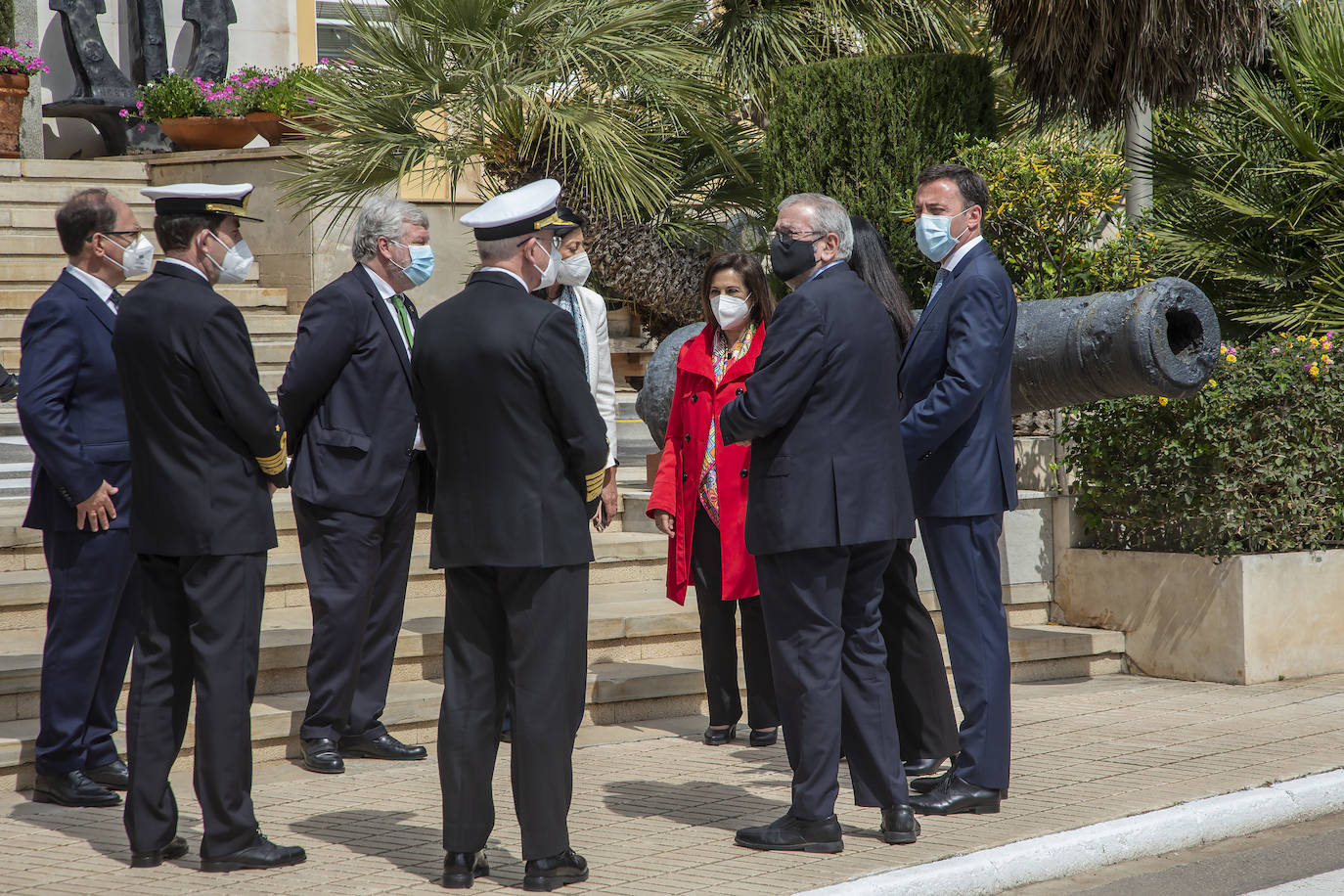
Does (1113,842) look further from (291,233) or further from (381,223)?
(291,233)

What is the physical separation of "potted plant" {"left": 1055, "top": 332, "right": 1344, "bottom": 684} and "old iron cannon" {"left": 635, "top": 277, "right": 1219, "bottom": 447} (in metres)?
1.56

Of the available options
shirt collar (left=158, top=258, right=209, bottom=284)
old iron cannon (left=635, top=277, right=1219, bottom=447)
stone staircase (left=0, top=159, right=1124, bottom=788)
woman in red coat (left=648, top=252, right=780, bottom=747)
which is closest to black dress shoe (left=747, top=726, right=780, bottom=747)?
woman in red coat (left=648, top=252, right=780, bottom=747)

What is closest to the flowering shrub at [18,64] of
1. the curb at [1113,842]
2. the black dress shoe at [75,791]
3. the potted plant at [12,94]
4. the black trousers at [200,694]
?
the potted plant at [12,94]

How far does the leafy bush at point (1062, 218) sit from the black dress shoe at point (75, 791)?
5.79 m

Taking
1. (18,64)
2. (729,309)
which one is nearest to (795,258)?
(729,309)

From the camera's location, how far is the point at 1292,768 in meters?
5.74

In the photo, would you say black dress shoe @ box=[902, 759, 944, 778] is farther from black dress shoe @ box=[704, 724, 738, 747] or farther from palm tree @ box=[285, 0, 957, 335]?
palm tree @ box=[285, 0, 957, 335]

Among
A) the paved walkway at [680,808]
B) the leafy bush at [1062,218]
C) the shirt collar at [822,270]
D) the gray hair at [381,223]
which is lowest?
the paved walkway at [680,808]

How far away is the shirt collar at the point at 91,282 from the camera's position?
5.28 m

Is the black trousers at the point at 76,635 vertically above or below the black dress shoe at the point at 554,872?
above

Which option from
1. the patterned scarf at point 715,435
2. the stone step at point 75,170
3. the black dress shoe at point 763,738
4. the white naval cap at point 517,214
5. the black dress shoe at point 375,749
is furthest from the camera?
the stone step at point 75,170

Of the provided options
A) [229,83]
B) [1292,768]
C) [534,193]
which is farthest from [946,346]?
[229,83]

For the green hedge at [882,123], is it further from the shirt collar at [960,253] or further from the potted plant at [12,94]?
the potted plant at [12,94]

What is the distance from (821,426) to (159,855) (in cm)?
225
